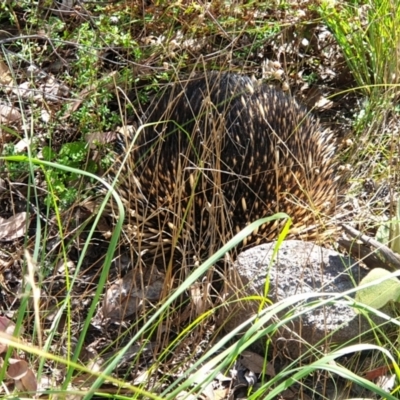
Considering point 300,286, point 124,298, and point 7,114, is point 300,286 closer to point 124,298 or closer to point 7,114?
point 124,298

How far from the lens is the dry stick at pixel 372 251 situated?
208cm

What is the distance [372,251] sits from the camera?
204 centimetres

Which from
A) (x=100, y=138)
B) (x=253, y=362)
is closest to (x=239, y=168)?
(x=100, y=138)

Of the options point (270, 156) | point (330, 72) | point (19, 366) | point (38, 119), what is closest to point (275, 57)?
point (330, 72)

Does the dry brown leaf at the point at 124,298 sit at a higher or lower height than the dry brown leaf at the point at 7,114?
lower

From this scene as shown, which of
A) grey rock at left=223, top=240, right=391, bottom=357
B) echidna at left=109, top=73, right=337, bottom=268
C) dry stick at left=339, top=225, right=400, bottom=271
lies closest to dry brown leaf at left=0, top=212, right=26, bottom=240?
echidna at left=109, top=73, right=337, bottom=268

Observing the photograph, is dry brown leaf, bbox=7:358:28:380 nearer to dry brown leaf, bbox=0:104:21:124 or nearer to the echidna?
the echidna

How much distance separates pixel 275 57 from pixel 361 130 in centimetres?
52

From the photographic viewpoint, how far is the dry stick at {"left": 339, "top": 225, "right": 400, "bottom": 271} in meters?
2.08

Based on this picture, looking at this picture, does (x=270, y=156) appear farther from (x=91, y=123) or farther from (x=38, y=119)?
(x=38, y=119)

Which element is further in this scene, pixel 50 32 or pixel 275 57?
pixel 275 57

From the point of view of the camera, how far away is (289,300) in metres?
1.23

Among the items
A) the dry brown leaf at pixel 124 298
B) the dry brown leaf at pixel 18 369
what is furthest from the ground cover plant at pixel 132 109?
the dry brown leaf at pixel 18 369

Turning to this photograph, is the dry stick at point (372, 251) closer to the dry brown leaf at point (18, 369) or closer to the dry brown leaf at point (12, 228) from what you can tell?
the dry brown leaf at point (18, 369)
